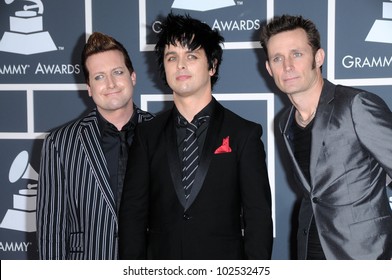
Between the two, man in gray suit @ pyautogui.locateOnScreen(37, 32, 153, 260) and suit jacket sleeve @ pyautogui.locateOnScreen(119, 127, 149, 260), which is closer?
suit jacket sleeve @ pyautogui.locateOnScreen(119, 127, 149, 260)

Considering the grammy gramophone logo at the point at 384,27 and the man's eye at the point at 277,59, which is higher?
the grammy gramophone logo at the point at 384,27

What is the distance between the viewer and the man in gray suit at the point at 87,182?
2.45m

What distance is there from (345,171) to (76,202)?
50.2 inches

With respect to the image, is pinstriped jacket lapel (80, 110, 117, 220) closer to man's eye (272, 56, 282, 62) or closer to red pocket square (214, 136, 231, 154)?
red pocket square (214, 136, 231, 154)

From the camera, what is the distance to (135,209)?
229 cm

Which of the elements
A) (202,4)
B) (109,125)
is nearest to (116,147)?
(109,125)

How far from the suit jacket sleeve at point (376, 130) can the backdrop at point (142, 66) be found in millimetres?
1157

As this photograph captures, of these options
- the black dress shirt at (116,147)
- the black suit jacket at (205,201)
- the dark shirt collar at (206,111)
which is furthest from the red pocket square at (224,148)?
the black dress shirt at (116,147)

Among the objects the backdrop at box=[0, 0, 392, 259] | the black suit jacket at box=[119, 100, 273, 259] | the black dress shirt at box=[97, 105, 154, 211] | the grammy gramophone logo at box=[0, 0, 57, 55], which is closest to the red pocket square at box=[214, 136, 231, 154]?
the black suit jacket at box=[119, 100, 273, 259]

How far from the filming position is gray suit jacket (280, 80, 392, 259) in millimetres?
2307

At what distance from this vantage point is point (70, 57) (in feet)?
12.2

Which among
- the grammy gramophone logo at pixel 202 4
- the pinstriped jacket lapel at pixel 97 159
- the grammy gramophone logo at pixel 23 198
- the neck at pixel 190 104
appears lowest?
the grammy gramophone logo at pixel 23 198

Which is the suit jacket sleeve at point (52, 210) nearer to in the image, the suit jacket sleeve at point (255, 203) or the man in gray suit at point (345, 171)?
the suit jacket sleeve at point (255, 203)

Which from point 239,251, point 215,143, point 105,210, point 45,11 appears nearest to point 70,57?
point 45,11
